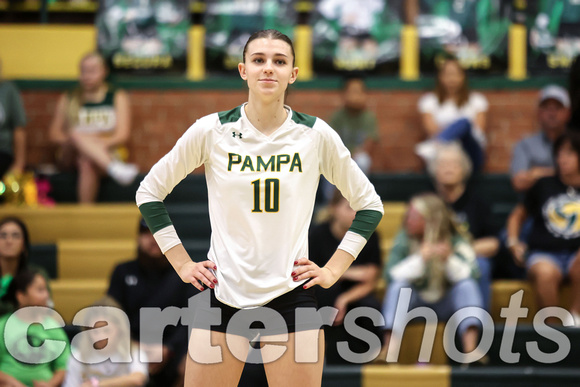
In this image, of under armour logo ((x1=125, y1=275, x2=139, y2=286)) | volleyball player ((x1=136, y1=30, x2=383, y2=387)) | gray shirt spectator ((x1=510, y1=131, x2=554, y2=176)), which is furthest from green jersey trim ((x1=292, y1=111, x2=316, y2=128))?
gray shirt spectator ((x1=510, y1=131, x2=554, y2=176))

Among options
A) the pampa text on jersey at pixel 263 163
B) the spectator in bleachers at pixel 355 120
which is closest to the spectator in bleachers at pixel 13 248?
the spectator in bleachers at pixel 355 120

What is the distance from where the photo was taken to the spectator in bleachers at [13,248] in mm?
5477

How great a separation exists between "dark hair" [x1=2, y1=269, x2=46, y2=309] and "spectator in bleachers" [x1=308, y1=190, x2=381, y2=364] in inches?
67.3

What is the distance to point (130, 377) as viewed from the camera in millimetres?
4965

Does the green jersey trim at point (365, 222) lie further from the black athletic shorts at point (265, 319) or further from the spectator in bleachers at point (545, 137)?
the spectator in bleachers at point (545, 137)

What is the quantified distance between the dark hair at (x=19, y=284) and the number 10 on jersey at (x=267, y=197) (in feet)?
8.59

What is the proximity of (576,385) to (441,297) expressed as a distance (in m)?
0.95

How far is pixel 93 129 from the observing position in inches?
272

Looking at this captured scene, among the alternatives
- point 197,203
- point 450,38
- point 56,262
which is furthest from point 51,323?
point 450,38

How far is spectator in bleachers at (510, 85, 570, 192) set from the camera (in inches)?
255

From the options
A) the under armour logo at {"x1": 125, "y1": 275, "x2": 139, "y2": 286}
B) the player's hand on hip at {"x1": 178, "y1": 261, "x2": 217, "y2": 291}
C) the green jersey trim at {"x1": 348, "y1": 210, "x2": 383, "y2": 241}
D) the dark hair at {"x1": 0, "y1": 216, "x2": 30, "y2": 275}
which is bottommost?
the under armour logo at {"x1": 125, "y1": 275, "x2": 139, "y2": 286}

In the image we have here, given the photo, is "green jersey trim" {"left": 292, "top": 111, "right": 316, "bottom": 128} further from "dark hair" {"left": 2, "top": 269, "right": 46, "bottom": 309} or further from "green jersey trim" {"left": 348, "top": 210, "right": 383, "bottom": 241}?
"dark hair" {"left": 2, "top": 269, "right": 46, "bottom": 309}

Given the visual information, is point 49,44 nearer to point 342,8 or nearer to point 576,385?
point 342,8

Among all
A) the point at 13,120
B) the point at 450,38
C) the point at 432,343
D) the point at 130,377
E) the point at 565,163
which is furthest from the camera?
the point at 450,38
